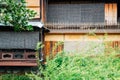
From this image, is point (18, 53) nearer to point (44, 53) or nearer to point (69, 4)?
point (44, 53)

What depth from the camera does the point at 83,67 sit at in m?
7.78

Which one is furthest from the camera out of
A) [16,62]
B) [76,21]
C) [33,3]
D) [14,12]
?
[76,21]

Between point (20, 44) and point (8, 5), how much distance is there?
3900mm

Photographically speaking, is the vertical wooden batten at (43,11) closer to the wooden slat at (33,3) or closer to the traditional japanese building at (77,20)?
the traditional japanese building at (77,20)

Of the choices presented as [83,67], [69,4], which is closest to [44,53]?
[69,4]

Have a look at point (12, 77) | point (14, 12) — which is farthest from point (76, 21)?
point (14, 12)

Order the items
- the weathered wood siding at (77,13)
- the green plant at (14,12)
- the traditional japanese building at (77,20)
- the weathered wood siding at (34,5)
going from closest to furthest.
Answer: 1. the green plant at (14,12)
2. the weathered wood siding at (34,5)
3. the traditional japanese building at (77,20)
4. the weathered wood siding at (77,13)

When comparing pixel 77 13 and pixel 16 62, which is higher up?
pixel 77 13

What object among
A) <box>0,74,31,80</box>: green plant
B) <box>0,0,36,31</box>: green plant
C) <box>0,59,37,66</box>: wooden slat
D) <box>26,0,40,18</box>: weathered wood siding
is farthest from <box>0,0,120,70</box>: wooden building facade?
<box>0,0,36,31</box>: green plant

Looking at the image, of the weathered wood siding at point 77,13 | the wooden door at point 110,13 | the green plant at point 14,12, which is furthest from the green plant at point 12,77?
the wooden door at point 110,13

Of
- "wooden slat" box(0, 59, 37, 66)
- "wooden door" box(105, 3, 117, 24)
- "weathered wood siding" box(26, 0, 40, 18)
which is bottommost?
"wooden slat" box(0, 59, 37, 66)

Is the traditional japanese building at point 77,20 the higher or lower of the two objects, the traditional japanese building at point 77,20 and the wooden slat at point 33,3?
the lower

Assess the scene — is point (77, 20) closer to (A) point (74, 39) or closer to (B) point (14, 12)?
(A) point (74, 39)

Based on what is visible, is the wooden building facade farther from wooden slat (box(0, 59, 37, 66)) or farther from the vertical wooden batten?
wooden slat (box(0, 59, 37, 66))
